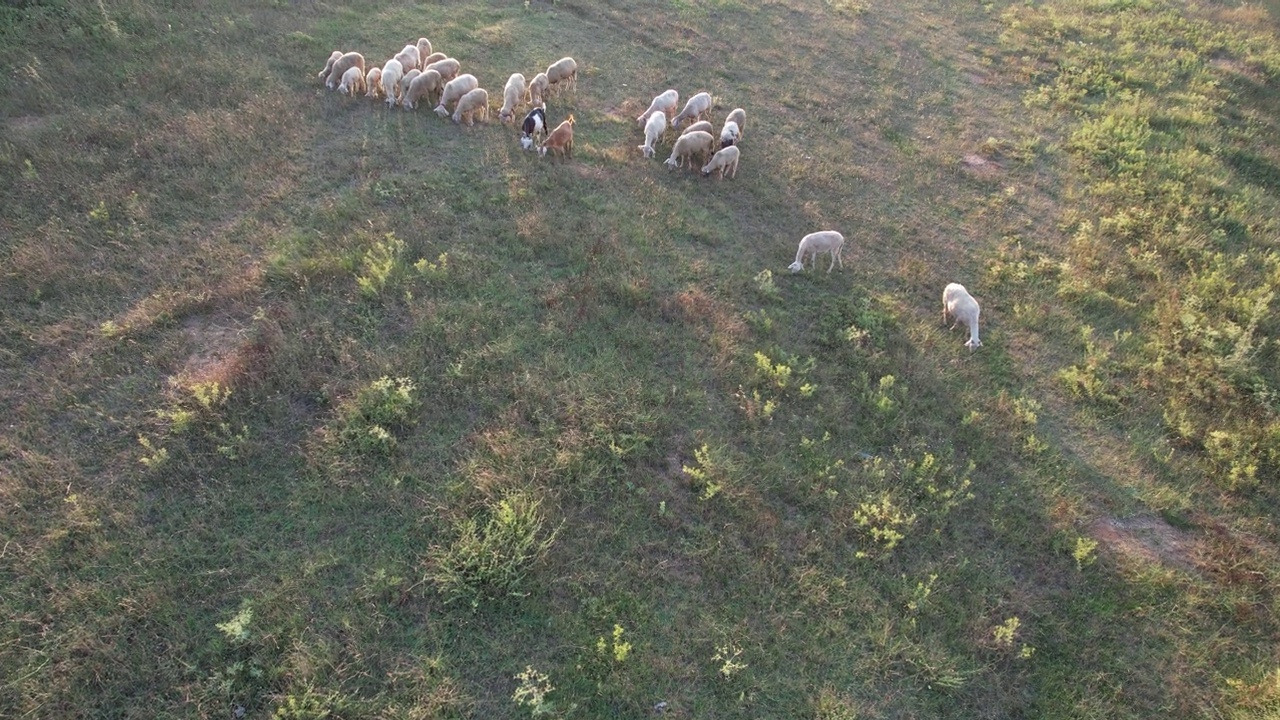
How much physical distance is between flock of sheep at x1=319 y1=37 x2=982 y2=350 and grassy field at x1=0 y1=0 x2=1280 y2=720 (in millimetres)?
392

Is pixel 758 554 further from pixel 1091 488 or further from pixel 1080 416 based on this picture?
pixel 1080 416

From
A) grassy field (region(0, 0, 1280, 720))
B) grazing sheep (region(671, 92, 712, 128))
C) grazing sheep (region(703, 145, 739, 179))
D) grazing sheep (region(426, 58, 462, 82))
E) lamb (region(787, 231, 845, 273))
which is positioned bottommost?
grassy field (region(0, 0, 1280, 720))

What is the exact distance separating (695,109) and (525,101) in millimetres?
3309

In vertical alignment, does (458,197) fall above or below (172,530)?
above

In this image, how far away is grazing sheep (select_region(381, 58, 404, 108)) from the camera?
1172 cm

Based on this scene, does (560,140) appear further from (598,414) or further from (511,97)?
(598,414)

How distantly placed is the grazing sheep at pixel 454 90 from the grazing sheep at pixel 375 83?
1.24 metres

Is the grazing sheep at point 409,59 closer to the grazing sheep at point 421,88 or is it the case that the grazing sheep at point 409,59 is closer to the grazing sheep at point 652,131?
the grazing sheep at point 421,88

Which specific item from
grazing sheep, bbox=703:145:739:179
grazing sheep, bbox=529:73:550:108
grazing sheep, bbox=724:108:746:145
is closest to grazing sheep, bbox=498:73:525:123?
grazing sheep, bbox=529:73:550:108

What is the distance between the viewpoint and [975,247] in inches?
406

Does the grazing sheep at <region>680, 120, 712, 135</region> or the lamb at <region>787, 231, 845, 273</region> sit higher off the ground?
the grazing sheep at <region>680, 120, 712, 135</region>

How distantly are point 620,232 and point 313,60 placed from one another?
837cm

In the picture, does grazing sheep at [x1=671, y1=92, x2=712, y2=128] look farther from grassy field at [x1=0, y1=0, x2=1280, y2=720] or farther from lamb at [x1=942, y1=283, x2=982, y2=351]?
lamb at [x1=942, y1=283, x2=982, y2=351]

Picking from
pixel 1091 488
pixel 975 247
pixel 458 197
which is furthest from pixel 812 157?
pixel 1091 488
